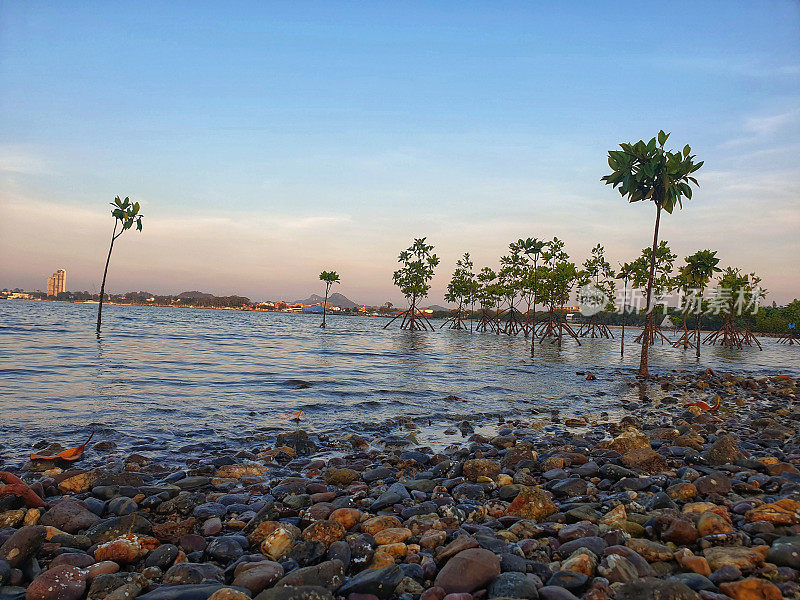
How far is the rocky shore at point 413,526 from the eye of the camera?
3.77 m

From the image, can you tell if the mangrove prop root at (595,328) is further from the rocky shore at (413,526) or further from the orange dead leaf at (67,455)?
the orange dead leaf at (67,455)

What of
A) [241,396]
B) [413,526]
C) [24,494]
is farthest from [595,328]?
[24,494]

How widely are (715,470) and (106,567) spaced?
27.8ft

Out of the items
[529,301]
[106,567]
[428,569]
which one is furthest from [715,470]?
[529,301]

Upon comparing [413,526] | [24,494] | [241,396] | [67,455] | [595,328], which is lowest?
[241,396]

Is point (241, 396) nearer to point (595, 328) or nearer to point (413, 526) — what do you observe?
point (413, 526)

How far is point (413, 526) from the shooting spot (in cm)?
514

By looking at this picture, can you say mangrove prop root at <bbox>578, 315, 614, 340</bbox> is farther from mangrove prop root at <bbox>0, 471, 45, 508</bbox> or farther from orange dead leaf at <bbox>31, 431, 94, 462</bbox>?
mangrove prop root at <bbox>0, 471, 45, 508</bbox>

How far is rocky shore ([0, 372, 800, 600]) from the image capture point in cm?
377

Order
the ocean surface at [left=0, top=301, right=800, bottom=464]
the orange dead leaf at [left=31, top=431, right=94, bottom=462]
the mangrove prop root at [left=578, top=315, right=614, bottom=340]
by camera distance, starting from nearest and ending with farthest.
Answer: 1. the orange dead leaf at [left=31, top=431, right=94, bottom=462]
2. the ocean surface at [left=0, top=301, right=800, bottom=464]
3. the mangrove prop root at [left=578, top=315, right=614, bottom=340]

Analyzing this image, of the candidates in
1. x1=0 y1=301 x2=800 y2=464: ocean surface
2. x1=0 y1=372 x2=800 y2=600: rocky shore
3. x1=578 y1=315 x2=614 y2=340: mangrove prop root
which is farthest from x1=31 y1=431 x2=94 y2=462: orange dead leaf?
x1=578 y1=315 x2=614 y2=340: mangrove prop root

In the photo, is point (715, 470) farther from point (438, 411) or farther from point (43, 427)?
point (43, 427)

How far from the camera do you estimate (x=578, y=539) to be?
4516 mm

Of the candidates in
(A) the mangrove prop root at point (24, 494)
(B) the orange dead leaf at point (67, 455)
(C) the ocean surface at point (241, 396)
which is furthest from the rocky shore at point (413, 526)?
(C) the ocean surface at point (241, 396)
